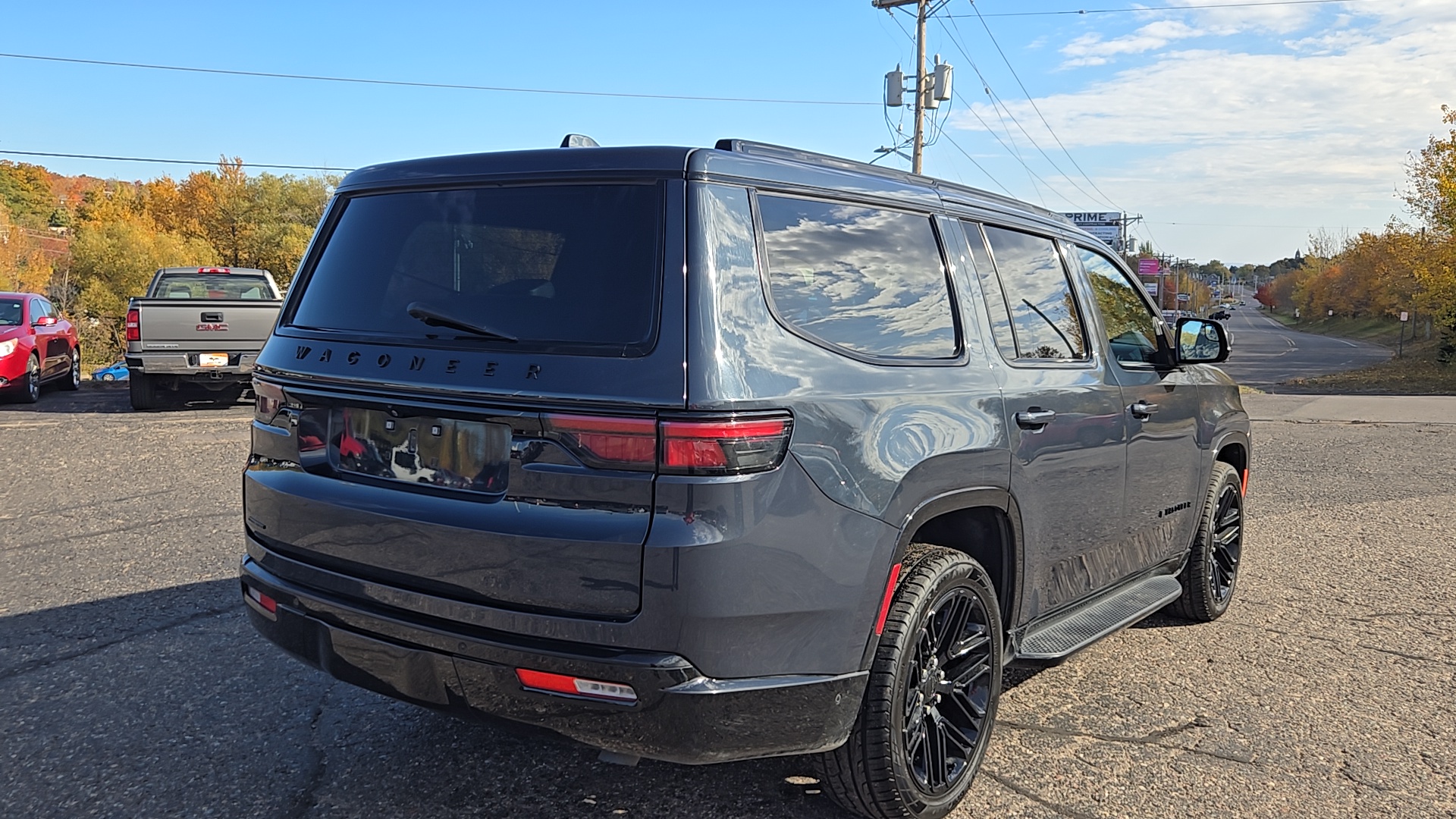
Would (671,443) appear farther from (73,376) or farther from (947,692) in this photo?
(73,376)

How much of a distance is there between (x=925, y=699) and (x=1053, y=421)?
43.3 inches

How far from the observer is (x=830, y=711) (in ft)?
8.54

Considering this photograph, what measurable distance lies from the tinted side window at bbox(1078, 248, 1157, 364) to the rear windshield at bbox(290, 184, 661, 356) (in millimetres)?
2412

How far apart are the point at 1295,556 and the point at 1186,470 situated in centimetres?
258

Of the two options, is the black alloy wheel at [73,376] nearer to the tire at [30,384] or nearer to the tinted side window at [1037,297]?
the tire at [30,384]

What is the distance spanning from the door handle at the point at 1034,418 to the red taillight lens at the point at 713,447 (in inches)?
48.9

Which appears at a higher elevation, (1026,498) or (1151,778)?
(1026,498)

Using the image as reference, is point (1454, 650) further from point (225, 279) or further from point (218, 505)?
point (225, 279)

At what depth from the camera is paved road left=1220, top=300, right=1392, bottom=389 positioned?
3822 cm

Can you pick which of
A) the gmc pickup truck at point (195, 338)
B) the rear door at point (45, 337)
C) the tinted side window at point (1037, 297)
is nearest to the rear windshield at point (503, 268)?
the tinted side window at point (1037, 297)

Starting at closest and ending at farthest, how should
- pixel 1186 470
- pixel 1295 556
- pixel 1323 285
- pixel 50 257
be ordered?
pixel 1186 470
pixel 1295 556
pixel 50 257
pixel 1323 285

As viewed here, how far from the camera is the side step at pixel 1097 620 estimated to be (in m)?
3.53

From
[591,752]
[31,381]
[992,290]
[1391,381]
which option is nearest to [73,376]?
[31,381]

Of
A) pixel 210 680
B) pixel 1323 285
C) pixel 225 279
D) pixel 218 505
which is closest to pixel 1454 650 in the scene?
pixel 210 680
